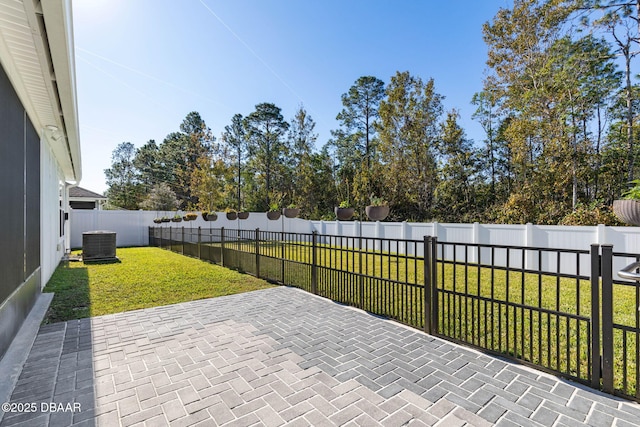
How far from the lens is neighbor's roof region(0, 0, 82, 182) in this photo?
7.29 ft

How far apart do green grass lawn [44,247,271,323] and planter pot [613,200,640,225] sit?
5.47 metres

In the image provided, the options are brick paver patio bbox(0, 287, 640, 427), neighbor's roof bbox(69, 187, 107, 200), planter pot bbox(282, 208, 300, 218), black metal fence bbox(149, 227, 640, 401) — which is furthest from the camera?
neighbor's roof bbox(69, 187, 107, 200)

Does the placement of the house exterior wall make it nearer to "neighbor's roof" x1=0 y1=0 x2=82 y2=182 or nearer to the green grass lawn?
"neighbor's roof" x1=0 y1=0 x2=82 y2=182

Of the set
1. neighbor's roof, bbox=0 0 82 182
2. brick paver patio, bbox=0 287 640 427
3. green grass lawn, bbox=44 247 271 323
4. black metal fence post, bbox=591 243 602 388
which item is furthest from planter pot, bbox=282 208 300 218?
black metal fence post, bbox=591 243 602 388

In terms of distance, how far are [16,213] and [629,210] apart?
257 inches

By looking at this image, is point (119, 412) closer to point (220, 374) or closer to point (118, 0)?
point (220, 374)

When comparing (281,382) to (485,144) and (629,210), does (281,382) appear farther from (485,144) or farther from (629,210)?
(485,144)

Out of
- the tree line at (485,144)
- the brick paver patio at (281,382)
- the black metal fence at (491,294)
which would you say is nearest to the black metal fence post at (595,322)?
the black metal fence at (491,294)

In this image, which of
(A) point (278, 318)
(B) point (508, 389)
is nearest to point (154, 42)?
(A) point (278, 318)

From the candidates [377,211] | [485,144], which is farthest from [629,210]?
[485,144]

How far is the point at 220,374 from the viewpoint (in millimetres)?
2586

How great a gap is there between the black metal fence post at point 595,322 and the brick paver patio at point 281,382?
0.16 metres

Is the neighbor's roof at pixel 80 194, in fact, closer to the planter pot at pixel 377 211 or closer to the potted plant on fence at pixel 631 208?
the planter pot at pixel 377 211

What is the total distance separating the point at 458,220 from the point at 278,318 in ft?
48.6
